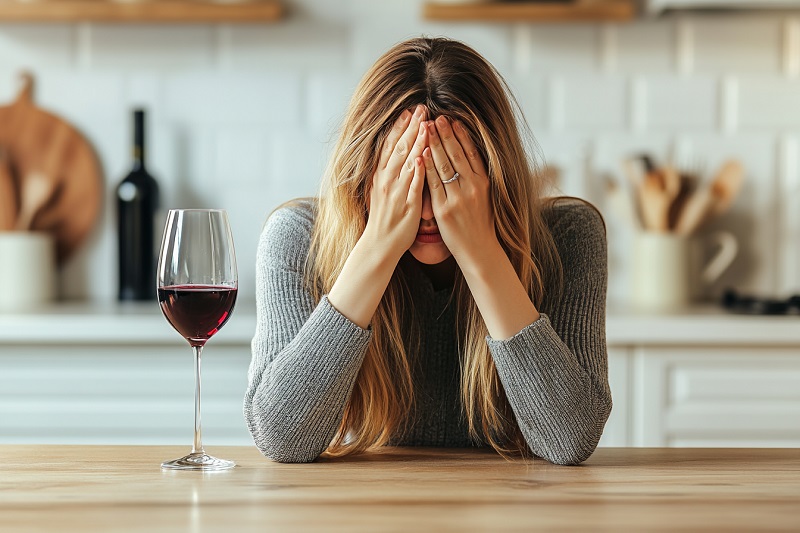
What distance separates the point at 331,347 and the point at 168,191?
162cm

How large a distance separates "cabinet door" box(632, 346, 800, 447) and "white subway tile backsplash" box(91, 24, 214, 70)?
143 centimetres

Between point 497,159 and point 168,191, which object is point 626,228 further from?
point 497,159

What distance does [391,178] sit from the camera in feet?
4.16

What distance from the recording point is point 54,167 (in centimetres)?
266

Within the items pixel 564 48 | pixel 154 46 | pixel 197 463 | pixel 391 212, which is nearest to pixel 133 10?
pixel 154 46

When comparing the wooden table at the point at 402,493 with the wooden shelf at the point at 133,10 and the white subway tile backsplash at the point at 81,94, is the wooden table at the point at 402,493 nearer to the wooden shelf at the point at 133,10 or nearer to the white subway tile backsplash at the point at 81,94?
the wooden shelf at the point at 133,10

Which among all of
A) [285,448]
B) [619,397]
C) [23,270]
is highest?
[23,270]

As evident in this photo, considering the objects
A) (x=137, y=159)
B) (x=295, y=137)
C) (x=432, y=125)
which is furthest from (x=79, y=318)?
(x=432, y=125)

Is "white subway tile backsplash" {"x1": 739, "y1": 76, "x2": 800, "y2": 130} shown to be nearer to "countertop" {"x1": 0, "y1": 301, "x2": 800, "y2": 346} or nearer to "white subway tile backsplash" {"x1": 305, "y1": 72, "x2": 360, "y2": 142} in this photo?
"countertop" {"x1": 0, "y1": 301, "x2": 800, "y2": 346}

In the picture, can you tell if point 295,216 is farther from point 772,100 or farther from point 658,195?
point 772,100

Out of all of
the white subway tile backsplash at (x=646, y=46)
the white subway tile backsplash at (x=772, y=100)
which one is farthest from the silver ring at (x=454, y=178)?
the white subway tile backsplash at (x=772, y=100)

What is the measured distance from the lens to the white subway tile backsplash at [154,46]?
2.67 m

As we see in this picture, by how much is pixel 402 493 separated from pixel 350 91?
1.93 m

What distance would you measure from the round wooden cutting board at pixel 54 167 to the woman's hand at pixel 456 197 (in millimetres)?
1666
